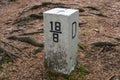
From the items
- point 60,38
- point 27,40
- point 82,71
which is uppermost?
point 60,38

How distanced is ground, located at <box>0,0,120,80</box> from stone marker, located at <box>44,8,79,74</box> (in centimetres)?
31

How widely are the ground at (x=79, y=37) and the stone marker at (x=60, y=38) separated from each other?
0.31 meters

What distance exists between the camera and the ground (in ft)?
20.4

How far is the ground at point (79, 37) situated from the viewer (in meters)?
6.22

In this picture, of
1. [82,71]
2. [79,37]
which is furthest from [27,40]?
[82,71]

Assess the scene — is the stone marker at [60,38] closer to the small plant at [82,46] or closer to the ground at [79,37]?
the ground at [79,37]

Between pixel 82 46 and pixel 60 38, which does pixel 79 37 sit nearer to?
pixel 82 46

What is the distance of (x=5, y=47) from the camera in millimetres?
7277

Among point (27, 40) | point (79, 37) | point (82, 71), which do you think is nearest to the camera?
point (82, 71)

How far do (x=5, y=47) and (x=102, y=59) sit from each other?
265 centimetres

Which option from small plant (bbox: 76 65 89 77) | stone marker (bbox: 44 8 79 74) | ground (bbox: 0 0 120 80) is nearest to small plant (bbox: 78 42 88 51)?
ground (bbox: 0 0 120 80)

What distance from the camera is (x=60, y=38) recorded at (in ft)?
18.5

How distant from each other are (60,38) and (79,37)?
2.41m

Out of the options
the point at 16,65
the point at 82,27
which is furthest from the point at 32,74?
the point at 82,27
